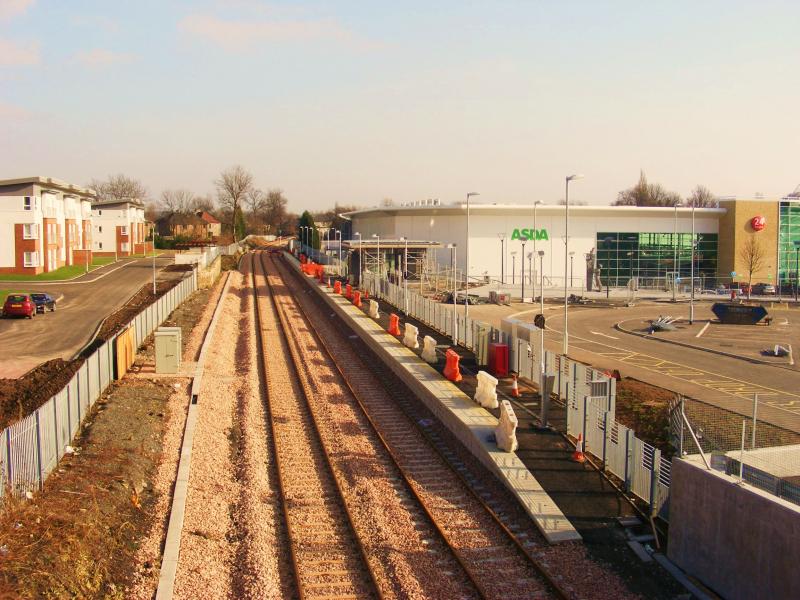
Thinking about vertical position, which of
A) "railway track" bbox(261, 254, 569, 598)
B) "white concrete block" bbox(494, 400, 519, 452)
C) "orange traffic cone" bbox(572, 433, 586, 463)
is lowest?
"railway track" bbox(261, 254, 569, 598)

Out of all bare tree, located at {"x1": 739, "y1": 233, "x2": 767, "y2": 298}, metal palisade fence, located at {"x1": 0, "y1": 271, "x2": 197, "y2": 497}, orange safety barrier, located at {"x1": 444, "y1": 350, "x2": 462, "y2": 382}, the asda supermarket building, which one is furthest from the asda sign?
metal palisade fence, located at {"x1": 0, "y1": 271, "x2": 197, "y2": 497}

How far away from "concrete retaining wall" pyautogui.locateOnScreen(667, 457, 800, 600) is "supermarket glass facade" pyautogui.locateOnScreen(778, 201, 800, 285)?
7131 centimetres

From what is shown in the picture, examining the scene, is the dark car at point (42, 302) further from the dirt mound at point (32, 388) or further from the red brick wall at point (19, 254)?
the red brick wall at point (19, 254)

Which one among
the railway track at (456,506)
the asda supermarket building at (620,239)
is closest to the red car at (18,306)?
the railway track at (456,506)

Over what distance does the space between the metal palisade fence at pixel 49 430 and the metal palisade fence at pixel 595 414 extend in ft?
31.9

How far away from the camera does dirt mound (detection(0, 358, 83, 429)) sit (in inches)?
695

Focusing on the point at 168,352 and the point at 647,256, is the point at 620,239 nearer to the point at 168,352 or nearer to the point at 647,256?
the point at 647,256

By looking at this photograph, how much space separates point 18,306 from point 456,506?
29.1 meters

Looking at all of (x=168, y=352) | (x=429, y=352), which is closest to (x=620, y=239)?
(x=429, y=352)

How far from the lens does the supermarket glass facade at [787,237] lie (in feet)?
240

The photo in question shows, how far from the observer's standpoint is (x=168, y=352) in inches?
900

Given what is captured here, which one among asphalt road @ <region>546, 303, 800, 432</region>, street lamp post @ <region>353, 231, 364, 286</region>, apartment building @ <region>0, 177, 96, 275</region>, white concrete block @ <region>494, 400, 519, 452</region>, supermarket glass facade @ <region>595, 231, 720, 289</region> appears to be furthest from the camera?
supermarket glass facade @ <region>595, 231, 720, 289</region>

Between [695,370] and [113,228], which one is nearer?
[695,370]

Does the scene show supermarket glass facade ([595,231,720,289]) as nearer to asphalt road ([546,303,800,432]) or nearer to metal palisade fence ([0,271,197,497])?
asphalt road ([546,303,800,432])
